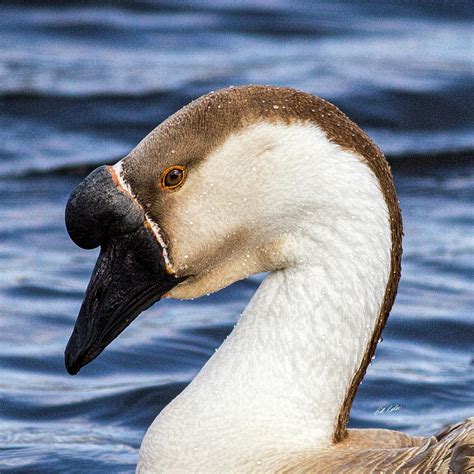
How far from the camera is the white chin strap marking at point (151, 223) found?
4.78 metres

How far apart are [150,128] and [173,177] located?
690 centimetres

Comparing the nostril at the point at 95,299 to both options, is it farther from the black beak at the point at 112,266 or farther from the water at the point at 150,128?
the water at the point at 150,128

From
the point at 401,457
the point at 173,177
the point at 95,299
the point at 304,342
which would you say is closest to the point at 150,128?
the point at 95,299

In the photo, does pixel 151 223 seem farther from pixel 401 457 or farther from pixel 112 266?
pixel 401 457

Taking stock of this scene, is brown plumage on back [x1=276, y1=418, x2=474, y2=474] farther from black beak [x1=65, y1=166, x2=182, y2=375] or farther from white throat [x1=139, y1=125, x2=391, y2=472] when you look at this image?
black beak [x1=65, y1=166, x2=182, y2=375]

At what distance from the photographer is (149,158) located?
4.73m

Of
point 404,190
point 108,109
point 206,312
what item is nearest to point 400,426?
point 206,312

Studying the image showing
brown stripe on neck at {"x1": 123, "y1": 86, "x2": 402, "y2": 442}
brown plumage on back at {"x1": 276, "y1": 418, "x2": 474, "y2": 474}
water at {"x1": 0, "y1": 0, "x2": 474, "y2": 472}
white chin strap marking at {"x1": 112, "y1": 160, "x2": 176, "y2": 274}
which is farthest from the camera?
water at {"x1": 0, "y1": 0, "x2": 474, "y2": 472}

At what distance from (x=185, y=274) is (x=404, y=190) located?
597 centimetres

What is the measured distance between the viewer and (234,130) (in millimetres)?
4676

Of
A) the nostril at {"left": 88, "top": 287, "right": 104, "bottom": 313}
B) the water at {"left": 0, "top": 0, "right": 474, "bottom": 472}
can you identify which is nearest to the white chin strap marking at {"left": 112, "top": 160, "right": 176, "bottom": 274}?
the nostril at {"left": 88, "top": 287, "right": 104, "bottom": 313}

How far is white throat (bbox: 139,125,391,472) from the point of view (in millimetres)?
4691

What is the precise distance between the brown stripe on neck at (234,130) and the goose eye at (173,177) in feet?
0.06

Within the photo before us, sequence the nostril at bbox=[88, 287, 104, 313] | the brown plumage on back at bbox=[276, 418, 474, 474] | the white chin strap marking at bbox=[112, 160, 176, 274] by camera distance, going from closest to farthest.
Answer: the brown plumage on back at bbox=[276, 418, 474, 474] < the white chin strap marking at bbox=[112, 160, 176, 274] < the nostril at bbox=[88, 287, 104, 313]
